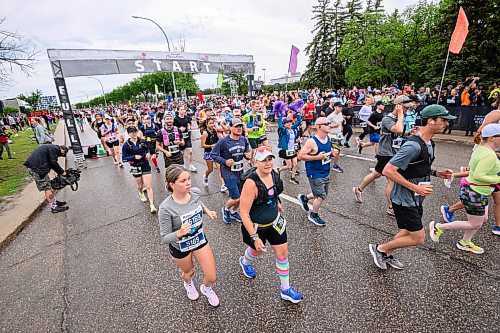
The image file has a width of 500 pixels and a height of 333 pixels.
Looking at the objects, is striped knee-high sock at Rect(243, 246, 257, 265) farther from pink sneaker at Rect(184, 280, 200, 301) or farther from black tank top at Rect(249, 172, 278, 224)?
pink sneaker at Rect(184, 280, 200, 301)

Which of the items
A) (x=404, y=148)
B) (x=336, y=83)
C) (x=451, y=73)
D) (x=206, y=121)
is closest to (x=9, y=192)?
(x=206, y=121)

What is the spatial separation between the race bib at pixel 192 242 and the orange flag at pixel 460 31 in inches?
433

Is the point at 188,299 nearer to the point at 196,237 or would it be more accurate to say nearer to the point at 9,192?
the point at 196,237

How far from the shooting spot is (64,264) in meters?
4.15

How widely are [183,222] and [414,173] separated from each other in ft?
8.10

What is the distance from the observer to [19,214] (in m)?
6.15

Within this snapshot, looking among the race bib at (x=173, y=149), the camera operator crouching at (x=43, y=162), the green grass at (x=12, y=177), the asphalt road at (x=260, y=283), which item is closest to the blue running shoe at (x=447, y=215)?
the asphalt road at (x=260, y=283)

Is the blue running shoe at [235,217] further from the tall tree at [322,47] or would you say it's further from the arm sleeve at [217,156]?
the tall tree at [322,47]

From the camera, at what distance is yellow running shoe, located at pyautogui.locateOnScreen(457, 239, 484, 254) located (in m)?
3.53

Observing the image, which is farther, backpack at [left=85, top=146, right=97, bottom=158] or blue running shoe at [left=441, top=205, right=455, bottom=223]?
backpack at [left=85, top=146, right=97, bottom=158]

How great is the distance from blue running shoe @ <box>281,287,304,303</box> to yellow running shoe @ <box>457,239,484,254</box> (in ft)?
7.73

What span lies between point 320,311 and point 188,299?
149cm

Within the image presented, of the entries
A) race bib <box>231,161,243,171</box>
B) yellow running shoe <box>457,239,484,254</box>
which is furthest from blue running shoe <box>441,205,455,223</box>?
race bib <box>231,161,243,171</box>

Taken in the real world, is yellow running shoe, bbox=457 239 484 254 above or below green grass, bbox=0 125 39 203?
above
